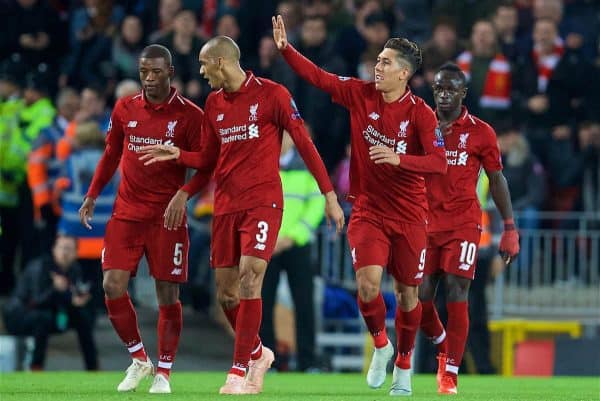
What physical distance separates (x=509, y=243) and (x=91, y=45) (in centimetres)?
958

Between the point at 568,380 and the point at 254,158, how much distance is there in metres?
5.75

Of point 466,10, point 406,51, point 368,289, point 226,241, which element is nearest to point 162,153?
point 226,241

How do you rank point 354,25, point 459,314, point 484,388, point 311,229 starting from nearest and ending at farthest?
1. point 459,314
2. point 484,388
3. point 311,229
4. point 354,25

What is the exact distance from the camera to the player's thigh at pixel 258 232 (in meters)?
11.7

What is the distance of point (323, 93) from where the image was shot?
65.1 feet

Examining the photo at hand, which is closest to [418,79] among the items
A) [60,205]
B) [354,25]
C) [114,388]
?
[354,25]

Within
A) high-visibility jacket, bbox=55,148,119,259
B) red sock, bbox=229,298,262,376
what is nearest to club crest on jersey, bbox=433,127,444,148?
red sock, bbox=229,298,262,376

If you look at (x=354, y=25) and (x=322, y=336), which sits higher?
A: (x=354, y=25)

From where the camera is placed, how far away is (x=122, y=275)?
12.5 meters

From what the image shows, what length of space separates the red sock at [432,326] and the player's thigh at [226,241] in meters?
2.02

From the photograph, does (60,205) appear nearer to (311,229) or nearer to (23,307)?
(23,307)

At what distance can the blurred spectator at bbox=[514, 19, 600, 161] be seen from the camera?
19.5 m

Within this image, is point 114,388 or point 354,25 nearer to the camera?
point 114,388

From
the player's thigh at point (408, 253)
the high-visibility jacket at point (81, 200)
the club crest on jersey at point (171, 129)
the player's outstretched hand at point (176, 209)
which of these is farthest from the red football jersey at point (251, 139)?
the high-visibility jacket at point (81, 200)
